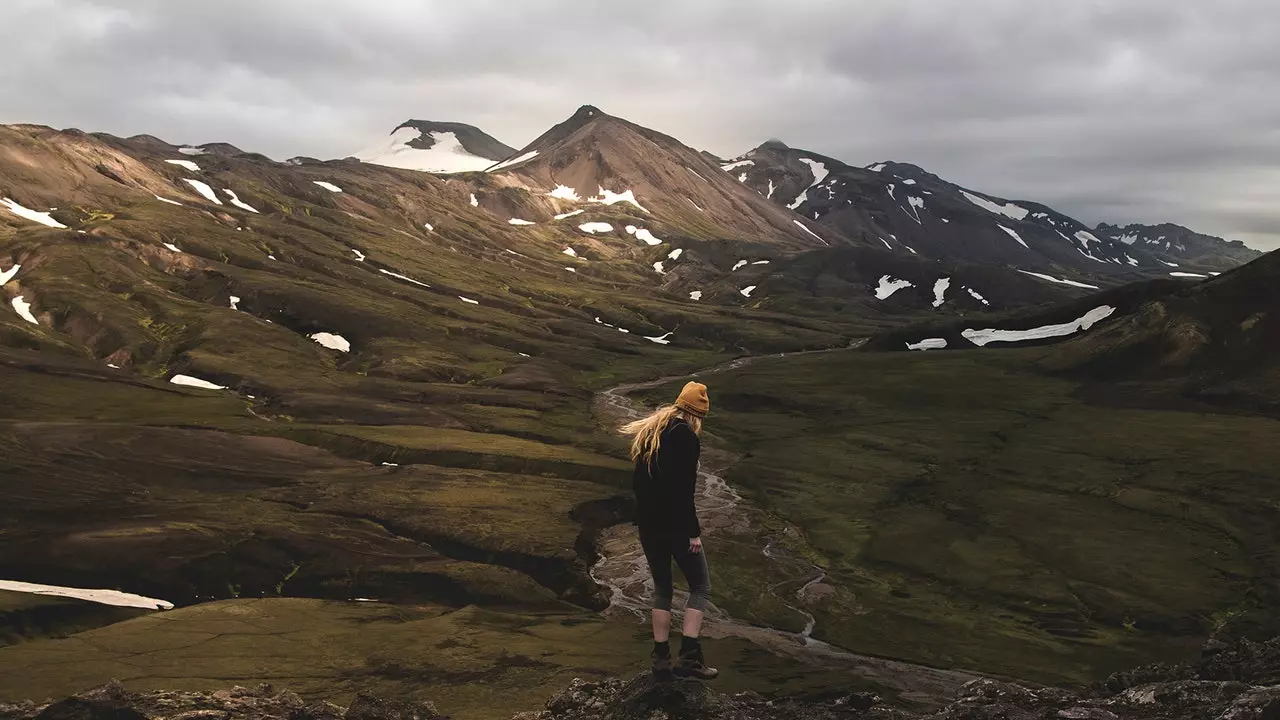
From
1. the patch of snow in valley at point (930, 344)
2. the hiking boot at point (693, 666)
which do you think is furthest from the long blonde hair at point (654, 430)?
the patch of snow in valley at point (930, 344)

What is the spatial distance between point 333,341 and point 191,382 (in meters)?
42.6

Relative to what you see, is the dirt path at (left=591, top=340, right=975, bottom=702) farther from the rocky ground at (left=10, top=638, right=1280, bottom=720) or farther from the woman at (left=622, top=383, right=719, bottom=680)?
the woman at (left=622, top=383, right=719, bottom=680)

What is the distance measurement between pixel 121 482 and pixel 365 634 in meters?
43.5

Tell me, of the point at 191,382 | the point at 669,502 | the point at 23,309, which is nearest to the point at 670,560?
the point at 669,502

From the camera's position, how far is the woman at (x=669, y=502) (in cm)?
1700

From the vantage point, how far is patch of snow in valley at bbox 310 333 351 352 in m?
173

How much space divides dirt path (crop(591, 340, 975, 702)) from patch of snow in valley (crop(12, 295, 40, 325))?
13083 centimetres

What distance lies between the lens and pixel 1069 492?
81062 millimetres

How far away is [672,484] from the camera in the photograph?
16938 mm

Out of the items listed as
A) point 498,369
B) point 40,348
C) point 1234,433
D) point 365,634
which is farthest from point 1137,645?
point 40,348

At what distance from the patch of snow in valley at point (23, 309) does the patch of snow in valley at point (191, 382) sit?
3752cm

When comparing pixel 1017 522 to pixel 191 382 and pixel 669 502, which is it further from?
pixel 191 382

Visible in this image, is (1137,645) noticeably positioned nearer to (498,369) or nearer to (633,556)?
(633,556)

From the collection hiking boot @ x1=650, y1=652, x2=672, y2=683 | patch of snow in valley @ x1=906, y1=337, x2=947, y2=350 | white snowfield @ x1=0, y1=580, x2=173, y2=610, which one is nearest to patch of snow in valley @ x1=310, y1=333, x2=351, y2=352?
patch of snow in valley @ x1=906, y1=337, x2=947, y2=350
